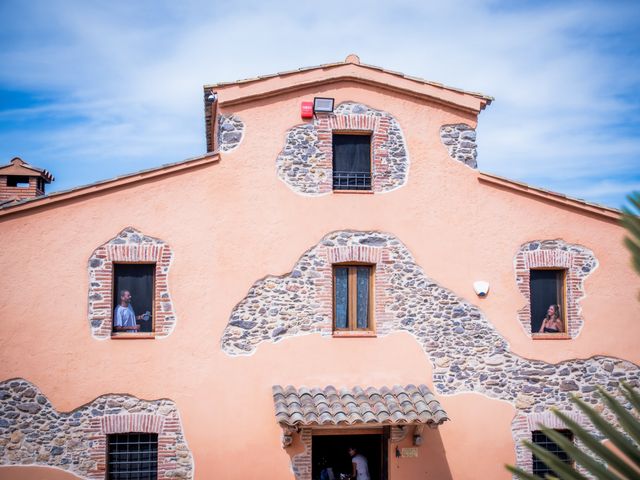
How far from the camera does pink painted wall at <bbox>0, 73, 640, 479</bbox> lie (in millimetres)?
11641

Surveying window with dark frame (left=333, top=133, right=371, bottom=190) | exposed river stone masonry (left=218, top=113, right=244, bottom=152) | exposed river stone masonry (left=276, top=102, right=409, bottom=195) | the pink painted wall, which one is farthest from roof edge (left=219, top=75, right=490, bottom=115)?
window with dark frame (left=333, top=133, right=371, bottom=190)

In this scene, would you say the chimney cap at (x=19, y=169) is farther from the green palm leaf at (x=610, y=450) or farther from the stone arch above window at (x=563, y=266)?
the green palm leaf at (x=610, y=450)

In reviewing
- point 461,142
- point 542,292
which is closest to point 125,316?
point 461,142

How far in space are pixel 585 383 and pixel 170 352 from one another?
7898mm

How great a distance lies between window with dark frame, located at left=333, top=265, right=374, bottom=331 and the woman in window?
3.48 metres

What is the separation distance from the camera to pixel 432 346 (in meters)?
12.8

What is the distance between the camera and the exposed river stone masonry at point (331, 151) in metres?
12.8

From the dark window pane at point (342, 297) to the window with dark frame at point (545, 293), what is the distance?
367cm

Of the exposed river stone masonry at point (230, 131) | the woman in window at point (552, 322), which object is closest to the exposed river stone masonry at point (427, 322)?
the woman in window at point (552, 322)

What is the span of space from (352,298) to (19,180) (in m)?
9.39

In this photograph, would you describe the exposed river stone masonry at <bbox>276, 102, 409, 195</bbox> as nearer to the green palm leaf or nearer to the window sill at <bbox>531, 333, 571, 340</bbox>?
the window sill at <bbox>531, 333, 571, 340</bbox>

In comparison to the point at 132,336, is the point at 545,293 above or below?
above

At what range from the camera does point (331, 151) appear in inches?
508

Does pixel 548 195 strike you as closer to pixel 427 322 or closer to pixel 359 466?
pixel 427 322
